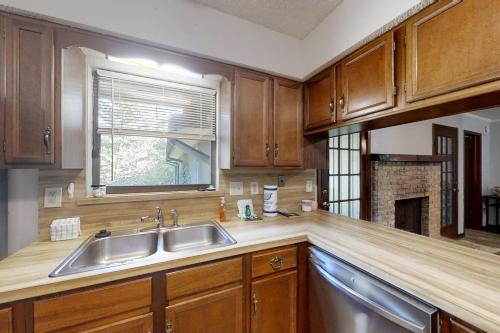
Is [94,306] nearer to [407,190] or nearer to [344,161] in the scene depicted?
[344,161]

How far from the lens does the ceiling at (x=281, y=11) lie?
153 cm

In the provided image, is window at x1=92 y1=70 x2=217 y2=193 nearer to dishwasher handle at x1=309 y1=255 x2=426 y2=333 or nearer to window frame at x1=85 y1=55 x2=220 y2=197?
window frame at x1=85 y1=55 x2=220 y2=197

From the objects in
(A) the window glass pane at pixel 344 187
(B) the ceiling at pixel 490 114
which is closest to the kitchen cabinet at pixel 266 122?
(A) the window glass pane at pixel 344 187

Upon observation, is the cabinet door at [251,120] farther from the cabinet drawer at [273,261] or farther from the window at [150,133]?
the cabinet drawer at [273,261]

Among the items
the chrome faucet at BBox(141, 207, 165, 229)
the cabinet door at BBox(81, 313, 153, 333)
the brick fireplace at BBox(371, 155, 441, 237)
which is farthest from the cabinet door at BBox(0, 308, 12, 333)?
the brick fireplace at BBox(371, 155, 441, 237)

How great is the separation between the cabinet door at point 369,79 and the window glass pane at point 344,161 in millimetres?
1446

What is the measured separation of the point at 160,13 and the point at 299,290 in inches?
80.4

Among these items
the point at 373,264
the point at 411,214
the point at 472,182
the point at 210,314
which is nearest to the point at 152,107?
the point at 210,314

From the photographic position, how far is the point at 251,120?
1.72m

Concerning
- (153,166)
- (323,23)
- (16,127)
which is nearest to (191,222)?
(153,166)

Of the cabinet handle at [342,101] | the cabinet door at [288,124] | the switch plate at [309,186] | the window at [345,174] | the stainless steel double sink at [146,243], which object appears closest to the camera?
the stainless steel double sink at [146,243]

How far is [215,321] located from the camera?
3.72 ft

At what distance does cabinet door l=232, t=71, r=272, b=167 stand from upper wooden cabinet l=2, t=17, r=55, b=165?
109cm

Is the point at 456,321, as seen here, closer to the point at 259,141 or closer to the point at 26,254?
the point at 259,141
